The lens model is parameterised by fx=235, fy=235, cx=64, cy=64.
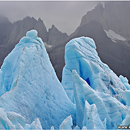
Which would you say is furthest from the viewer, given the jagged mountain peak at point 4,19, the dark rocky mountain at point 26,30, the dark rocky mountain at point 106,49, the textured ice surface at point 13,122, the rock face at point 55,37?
the jagged mountain peak at point 4,19

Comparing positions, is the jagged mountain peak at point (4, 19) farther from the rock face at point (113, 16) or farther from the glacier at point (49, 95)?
the glacier at point (49, 95)

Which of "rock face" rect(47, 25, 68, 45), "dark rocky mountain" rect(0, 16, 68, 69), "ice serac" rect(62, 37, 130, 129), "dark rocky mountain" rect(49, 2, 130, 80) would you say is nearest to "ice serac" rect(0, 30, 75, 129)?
"ice serac" rect(62, 37, 130, 129)

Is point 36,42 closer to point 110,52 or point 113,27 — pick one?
point 110,52

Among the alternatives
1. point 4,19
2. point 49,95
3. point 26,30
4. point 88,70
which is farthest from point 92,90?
point 4,19

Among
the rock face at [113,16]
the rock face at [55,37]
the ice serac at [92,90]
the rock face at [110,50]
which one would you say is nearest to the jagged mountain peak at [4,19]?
the rock face at [55,37]

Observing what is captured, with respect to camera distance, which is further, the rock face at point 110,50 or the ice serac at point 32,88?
the rock face at point 110,50

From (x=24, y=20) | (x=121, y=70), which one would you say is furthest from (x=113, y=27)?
(x=24, y=20)

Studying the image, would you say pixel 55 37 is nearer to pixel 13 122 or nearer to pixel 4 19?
pixel 4 19

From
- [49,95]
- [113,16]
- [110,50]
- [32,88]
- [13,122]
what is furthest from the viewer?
[113,16]

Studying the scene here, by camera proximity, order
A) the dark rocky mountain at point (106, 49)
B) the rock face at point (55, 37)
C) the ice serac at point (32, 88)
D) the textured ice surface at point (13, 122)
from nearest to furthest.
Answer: the textured ice surface at point (13, 122), the ice serac at point (32, 88), the dark rocky mountain at point (106, 49), the rock face at point (55, 37)
